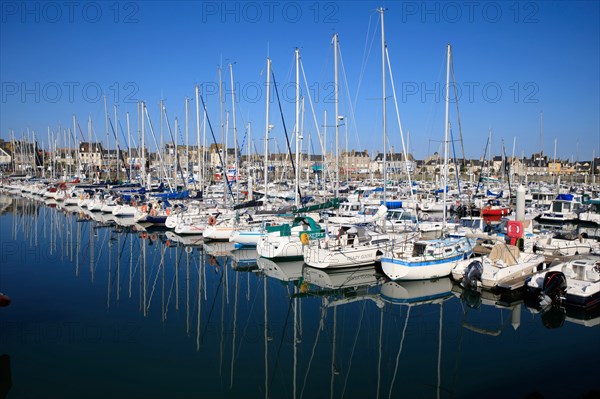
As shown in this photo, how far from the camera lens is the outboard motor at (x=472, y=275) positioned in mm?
19734

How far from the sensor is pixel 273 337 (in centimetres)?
1521

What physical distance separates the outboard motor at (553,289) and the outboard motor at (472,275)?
8.30 ft

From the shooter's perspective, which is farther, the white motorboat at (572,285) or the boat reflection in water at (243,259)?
the boat reflection in water at (243,259)

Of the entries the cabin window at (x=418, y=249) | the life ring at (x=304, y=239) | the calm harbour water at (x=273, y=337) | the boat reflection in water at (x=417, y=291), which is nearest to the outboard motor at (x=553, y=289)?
the calm harbour water at (x=273, y=337)

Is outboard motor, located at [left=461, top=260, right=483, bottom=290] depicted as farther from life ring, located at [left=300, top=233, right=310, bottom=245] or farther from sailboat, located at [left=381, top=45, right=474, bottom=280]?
life ring, located at [left=300, top=233, right=310, bottom=245]

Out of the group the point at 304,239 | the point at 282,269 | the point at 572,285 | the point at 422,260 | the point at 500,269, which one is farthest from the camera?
the point at 304,239

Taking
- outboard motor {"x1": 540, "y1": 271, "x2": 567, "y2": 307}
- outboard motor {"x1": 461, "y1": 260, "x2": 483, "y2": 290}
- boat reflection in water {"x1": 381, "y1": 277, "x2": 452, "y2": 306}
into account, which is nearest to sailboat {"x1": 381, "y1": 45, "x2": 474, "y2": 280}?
boat reflection in water {"x1": 381, "y1": 277, "x2": 452, "y2": 306}

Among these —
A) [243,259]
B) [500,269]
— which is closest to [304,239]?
[243,259]

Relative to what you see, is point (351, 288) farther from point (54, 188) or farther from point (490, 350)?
point (54, 188)

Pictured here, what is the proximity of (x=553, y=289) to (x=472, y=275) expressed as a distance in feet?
9.88

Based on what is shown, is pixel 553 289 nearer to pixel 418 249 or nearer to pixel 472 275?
pixel 472 275

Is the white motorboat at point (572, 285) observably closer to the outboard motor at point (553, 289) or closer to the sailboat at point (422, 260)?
the outboard motor at point (553, 289)

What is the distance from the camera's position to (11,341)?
14.3m

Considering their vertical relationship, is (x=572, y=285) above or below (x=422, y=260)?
below
